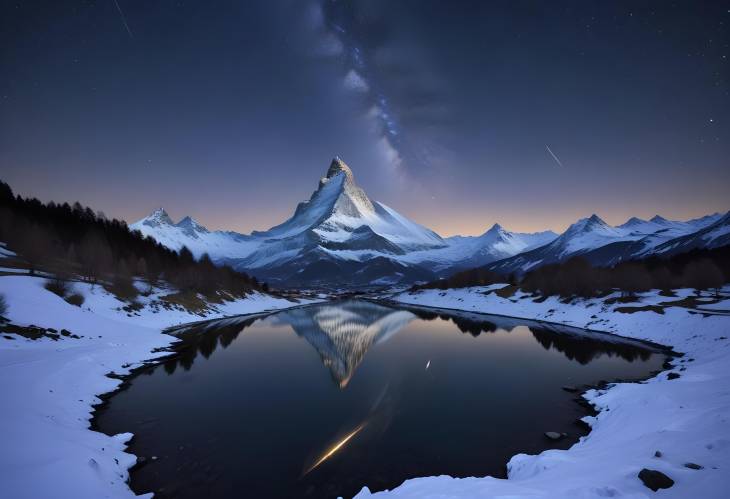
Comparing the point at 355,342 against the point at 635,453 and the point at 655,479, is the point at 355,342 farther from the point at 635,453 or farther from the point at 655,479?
the point at 655,479

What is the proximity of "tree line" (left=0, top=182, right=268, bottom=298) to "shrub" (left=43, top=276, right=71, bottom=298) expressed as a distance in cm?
1065

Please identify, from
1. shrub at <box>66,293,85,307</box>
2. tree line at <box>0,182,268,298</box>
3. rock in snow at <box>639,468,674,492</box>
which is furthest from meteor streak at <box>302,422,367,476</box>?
tree line at <box>0,182,268,298</box>

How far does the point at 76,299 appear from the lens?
163 feet

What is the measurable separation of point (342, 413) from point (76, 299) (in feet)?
164

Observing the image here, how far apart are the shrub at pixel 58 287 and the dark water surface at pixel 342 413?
2189 cm

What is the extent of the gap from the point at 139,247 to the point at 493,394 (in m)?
131

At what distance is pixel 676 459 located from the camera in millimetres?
10125

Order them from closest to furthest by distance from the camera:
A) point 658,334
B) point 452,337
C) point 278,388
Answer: point 278,388 → point 658,334 → point 452,337

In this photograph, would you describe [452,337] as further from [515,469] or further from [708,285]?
[708,285]

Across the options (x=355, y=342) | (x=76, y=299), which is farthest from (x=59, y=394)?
(x=355, y=342)

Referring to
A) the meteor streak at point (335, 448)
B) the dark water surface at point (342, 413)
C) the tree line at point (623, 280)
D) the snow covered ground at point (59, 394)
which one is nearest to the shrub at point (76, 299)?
the snow covered ground at point (59, 394)

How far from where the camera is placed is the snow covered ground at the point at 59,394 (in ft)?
37.0

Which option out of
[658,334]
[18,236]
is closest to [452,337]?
[658,334]

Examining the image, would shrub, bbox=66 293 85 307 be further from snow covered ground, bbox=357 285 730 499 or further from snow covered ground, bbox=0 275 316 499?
snow covered ground, bbox=357 285 730 499
